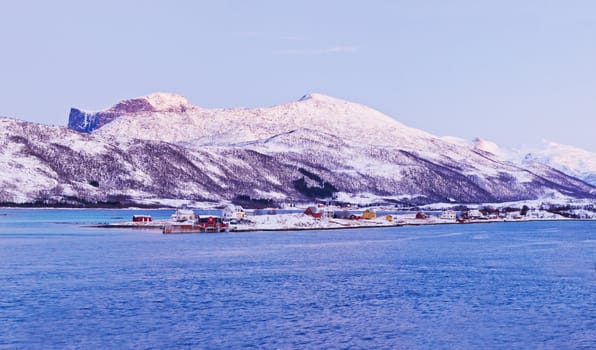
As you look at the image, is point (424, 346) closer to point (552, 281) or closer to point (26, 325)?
point (26, 325)

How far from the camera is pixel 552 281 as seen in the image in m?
77.0

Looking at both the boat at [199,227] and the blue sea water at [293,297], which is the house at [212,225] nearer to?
the boat at [199,227]

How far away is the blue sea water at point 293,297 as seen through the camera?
48.5 metres

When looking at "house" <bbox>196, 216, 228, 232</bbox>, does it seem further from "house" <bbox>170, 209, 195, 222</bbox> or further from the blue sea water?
the blue sea water

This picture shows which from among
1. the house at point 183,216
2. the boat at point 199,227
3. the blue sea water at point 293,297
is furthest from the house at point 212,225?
the blue sea water at point 293,297

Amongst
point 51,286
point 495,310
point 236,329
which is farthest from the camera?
point 51,286

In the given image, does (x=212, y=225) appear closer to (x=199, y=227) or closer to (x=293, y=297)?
(x=199, y=227)

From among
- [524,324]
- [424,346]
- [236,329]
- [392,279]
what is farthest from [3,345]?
A: [392,279]

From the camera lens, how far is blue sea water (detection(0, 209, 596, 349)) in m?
48.5

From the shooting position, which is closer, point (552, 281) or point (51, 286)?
point (51, 286)

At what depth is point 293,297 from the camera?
64.7m

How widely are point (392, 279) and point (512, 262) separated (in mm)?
25171

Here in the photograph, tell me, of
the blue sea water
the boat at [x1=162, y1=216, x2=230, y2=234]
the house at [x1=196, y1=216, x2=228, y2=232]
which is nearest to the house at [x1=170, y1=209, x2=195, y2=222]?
the house at [x1=196, y1=216, x2=228, y2=232]

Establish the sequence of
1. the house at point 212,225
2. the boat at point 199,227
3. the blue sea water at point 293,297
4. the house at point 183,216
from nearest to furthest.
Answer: the blue sea water at point 293,297 → the boat at point 199,227 → the house at point 212,225 → the house at point 183,216
